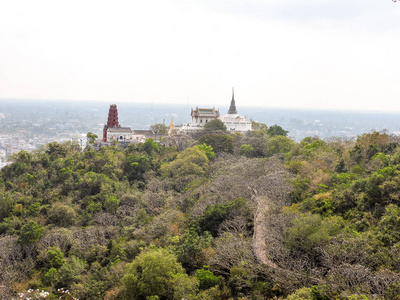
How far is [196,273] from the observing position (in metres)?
16.4

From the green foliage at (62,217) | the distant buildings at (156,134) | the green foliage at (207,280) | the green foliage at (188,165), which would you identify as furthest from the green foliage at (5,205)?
the distant buildings at (156,134)

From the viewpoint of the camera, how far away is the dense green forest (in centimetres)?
1440

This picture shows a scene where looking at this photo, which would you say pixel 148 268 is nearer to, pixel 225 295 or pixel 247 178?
pixel 225 295

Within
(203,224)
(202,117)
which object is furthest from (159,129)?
(203,224)

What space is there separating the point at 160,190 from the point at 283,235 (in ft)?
52.8

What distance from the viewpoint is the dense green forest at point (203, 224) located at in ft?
47.2

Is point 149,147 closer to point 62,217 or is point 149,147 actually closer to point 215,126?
point 215,126

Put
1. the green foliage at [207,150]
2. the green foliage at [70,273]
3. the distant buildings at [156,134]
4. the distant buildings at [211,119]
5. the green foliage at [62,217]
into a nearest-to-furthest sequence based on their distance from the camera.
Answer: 1. the green foliage at [70,273]
2. the green foliage at [62,217]
3. the green foliage at [207,150]
4. the distant buildings at [156,134]
5. the distant buildings at [211,119]

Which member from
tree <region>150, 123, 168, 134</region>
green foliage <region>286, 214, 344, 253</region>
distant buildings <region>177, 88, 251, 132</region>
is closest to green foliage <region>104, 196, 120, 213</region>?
green foliage <region>286, 214, 344, 253</region>

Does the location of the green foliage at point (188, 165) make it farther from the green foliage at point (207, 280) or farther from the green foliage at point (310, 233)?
the green foliage at point (207, 280)

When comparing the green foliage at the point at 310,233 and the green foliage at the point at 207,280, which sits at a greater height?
the green foliage at the point at 310,233

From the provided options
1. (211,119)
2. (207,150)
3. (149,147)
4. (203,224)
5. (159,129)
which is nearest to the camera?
(203,224)

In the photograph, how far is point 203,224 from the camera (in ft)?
70.6

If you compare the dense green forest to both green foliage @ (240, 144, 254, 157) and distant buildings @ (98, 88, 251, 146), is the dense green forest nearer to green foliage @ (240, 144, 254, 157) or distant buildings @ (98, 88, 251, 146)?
green foliage @ (240, 144, 254, 157)
